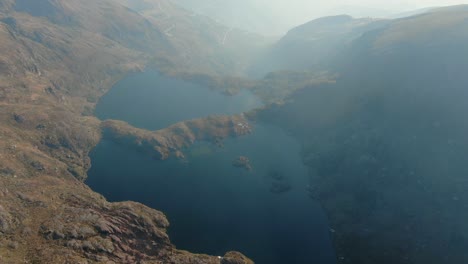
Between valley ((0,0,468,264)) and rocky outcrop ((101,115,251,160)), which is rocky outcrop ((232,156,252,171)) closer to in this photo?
valley ((0,0,468,264))

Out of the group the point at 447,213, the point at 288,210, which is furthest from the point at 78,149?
the point at 447,213

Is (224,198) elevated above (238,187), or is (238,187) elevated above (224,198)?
(224,198)

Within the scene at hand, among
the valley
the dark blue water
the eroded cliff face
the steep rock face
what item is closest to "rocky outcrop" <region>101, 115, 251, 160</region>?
the valley

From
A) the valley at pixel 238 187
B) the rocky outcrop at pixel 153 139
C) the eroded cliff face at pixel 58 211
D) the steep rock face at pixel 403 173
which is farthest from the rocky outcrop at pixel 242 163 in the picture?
the eroded cliff face at pixel 58 211

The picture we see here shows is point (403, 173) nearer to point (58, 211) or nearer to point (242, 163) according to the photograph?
point (242, 163)

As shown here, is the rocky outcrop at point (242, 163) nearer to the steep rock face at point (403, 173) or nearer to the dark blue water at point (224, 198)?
the dark blue water at point (224, 198)

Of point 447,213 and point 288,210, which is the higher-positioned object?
point 447,213

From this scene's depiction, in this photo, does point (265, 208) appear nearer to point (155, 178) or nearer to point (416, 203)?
point (155, 178)

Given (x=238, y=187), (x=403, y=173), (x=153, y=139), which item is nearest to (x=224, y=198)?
(x=238, y=187)
